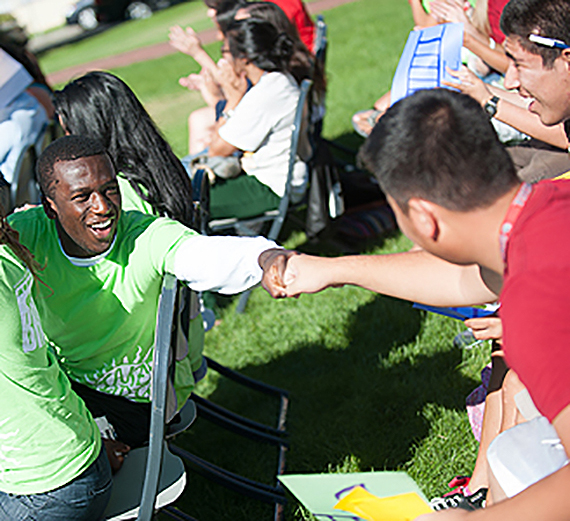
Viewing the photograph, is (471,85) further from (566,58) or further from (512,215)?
(512,215)

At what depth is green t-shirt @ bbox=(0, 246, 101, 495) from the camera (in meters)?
1.82

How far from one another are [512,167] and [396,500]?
3.05 feet

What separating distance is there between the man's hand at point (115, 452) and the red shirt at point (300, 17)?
13.7 feet

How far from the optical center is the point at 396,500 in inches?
71.3

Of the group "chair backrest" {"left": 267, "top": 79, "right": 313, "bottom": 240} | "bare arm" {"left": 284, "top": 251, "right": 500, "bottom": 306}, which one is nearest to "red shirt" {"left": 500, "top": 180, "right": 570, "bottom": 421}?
"bare arm" {"left": 284, "top": 251, "right": 500, "bottom": 306}

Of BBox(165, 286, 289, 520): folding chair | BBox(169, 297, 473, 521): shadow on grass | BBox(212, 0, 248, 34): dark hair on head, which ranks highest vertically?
BBox(212, 0, 248, 34): dark hair on head

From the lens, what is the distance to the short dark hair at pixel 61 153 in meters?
2.25

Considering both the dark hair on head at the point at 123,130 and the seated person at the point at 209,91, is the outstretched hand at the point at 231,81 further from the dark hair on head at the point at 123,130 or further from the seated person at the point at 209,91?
the dark hair on head at the point at 123,130

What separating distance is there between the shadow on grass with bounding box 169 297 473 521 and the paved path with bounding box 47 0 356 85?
13.7 metres

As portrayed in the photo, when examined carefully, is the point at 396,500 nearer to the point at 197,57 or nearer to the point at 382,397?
the point at 382,397

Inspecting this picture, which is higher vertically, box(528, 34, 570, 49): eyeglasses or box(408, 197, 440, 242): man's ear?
box(528, 34, 570, 49): eyeglasses

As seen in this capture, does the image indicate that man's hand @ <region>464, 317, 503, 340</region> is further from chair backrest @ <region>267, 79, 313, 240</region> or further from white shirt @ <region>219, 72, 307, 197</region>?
white shirt @ <region>219, 72, 307, 197</region>

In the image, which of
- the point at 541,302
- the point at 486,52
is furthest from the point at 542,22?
the point at 541,302

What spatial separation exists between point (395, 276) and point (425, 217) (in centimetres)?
57
